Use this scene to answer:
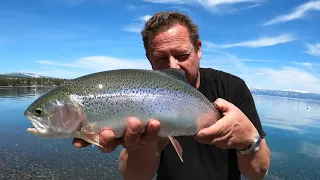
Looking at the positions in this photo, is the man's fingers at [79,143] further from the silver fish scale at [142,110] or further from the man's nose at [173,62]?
the man's nose at [173,62]

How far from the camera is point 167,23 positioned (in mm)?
4711

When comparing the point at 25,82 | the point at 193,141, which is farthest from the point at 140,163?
the point at 25,82

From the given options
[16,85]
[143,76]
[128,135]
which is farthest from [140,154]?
[16,85]

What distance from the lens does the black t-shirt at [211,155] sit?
4.25 meters

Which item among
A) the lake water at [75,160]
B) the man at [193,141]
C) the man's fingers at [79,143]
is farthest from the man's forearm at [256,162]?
the lake water at [75,160]

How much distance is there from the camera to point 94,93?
313 centimetres

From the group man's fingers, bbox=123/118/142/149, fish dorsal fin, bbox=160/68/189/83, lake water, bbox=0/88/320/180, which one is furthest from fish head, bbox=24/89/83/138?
lake water, bbox=0/88/320/180

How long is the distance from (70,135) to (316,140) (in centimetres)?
2790

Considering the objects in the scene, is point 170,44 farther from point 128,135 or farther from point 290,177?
point 290,177

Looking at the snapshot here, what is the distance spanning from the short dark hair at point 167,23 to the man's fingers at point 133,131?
2.15 meters

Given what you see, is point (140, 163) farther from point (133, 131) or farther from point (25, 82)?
point (25, 82)

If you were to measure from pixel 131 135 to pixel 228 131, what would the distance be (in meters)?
1.12

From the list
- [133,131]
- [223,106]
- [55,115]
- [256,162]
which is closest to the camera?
[133,131]

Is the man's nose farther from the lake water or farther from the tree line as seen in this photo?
the tree line
